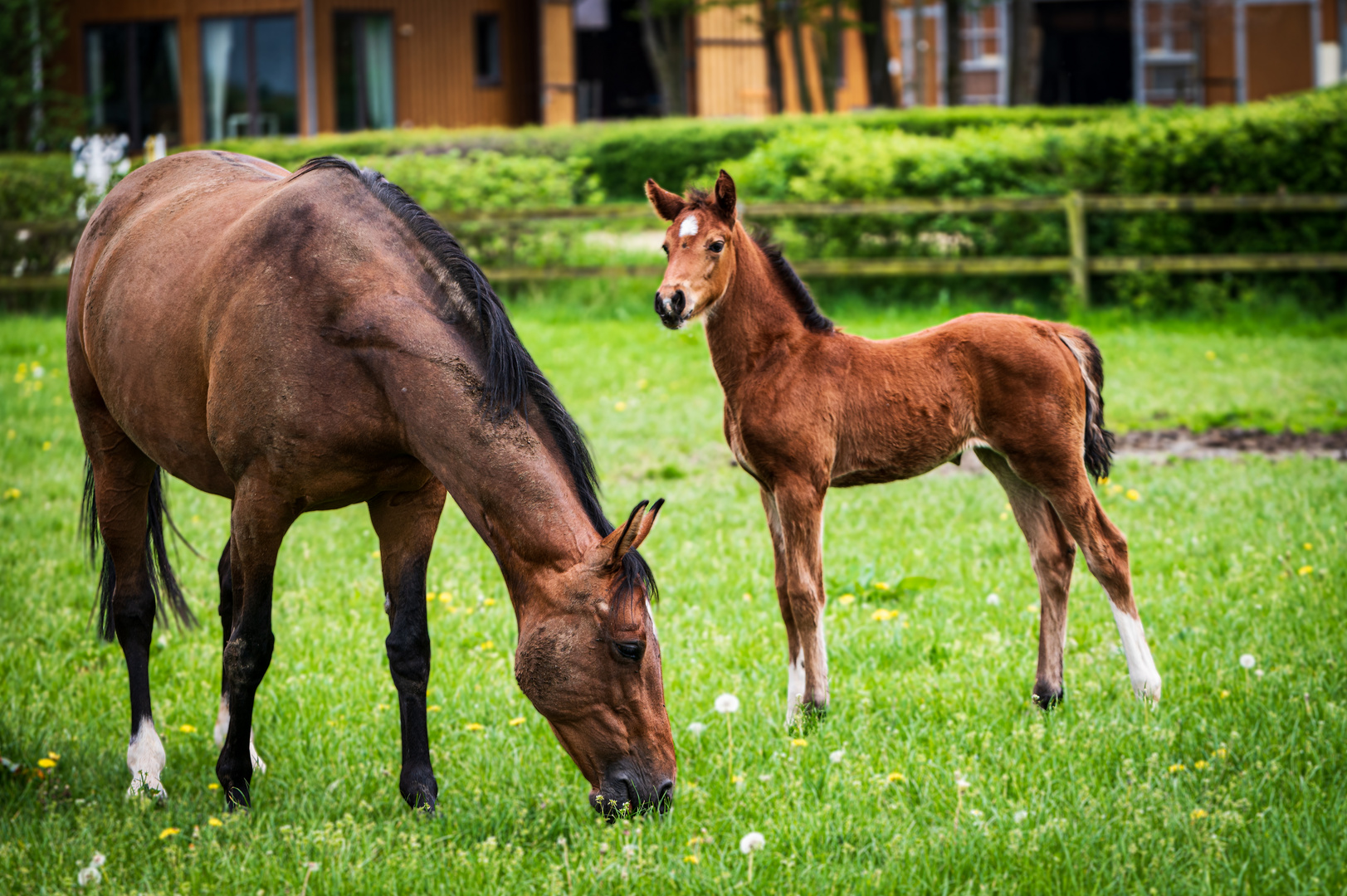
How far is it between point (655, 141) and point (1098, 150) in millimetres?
9356

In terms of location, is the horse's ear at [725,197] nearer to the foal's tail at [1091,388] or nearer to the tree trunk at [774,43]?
the foal's tail at [1091,388]

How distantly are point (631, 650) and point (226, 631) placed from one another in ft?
7.11

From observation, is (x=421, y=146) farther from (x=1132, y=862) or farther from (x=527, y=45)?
(x=1132, y=862)

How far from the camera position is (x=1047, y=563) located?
14.6 ft

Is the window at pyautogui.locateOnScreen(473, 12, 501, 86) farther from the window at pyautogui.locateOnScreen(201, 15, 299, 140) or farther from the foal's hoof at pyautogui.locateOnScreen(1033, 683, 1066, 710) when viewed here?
the foal's hoof at pyautogui.locateOnScreen(1033, 683, 1066, 710)

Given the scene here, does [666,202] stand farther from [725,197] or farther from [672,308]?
[672,308]

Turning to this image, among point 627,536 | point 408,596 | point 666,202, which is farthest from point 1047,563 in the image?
point 408,596

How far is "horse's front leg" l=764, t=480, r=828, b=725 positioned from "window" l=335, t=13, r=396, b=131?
79.0ft

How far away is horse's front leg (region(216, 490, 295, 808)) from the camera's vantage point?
3617mm

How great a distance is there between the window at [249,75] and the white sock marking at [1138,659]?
24539 millimetres

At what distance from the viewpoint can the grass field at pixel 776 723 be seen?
10.7 feet

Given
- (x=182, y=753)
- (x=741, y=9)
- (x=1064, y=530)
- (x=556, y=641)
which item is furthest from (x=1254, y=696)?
(x=741, y=9)

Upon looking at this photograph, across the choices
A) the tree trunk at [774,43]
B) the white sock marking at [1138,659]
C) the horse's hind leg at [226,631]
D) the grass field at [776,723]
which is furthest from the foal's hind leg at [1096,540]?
the tree trunk at [774,43]

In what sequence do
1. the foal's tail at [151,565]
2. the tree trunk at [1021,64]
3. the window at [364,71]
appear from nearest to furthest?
the foal's tail at [151,565], the tree trunk at [1021,64], the window at [364,71]
